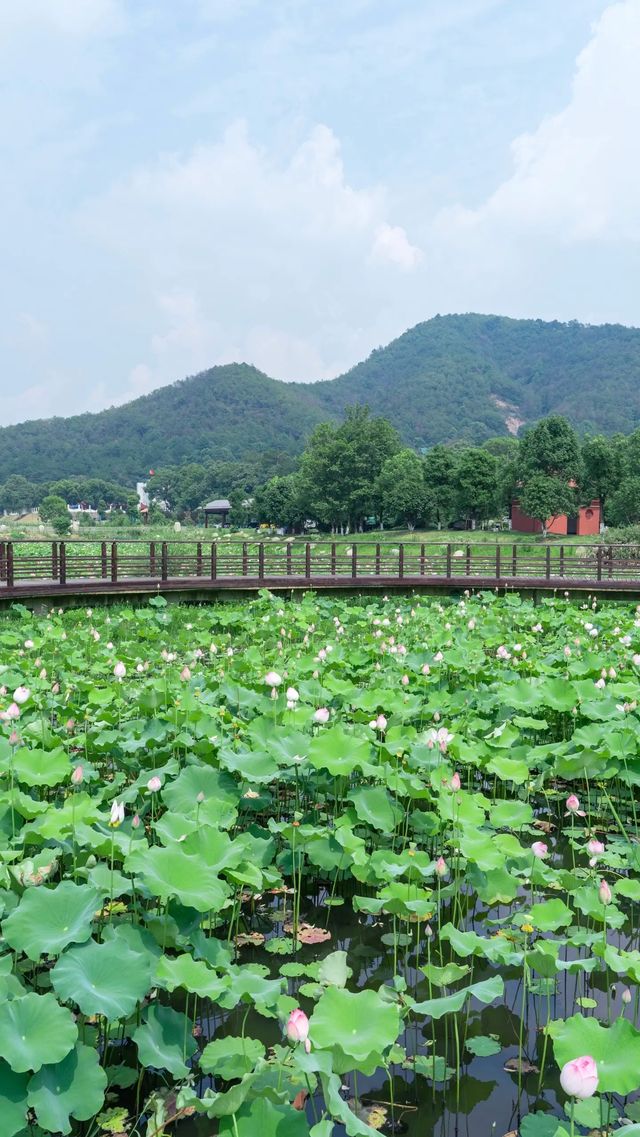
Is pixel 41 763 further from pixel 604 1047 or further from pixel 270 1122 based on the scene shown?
pixel 604 1047

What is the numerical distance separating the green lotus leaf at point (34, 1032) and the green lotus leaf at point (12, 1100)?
49mm

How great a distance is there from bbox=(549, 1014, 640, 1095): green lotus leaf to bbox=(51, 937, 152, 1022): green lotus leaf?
941 mm

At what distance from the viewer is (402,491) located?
191 feet

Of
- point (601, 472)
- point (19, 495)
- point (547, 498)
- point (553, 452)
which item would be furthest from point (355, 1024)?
point (19, 495)

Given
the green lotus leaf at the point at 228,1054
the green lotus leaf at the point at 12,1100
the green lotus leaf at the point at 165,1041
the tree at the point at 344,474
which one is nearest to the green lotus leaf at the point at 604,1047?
the green lotus leaf at the point at 228,1054

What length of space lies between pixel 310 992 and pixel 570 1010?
0.80 m

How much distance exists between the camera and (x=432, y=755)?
12.8 feet

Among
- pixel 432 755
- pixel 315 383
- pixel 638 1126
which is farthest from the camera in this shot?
pixel 315 383

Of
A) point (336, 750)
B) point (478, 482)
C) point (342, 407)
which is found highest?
point (342, 407)

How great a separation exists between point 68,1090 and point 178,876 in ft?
2.14

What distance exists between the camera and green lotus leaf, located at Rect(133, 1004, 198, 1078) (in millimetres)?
1916

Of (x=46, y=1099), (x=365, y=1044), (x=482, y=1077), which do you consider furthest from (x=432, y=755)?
(x=46, y=1099)

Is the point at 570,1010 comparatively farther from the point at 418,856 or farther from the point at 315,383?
the point at 315,383

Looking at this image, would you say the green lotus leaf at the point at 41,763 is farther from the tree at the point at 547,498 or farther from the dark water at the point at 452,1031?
the tree at the point at 547,498
